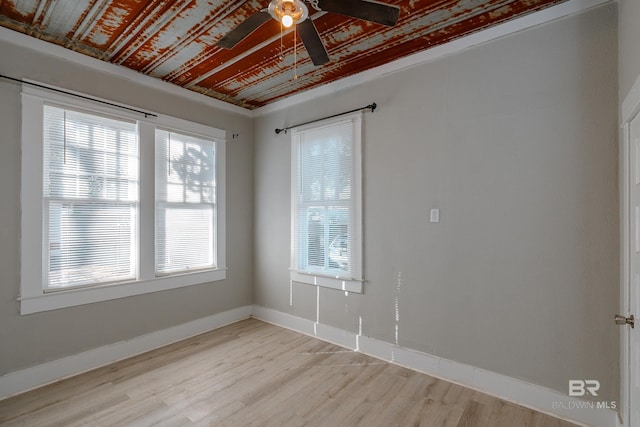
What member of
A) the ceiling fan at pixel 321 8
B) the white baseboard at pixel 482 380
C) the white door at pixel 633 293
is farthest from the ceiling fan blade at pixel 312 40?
the white baseboard at pixel 482 380

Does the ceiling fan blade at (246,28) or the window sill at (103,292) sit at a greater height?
the ceiling fan blade at (246,28)

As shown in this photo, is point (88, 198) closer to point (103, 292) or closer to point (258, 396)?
point (103, 292)

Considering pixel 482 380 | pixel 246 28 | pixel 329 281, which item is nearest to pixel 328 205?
pixel 329 281

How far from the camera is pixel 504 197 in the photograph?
244 centimetres

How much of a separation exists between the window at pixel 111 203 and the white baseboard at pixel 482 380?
186 centimetres

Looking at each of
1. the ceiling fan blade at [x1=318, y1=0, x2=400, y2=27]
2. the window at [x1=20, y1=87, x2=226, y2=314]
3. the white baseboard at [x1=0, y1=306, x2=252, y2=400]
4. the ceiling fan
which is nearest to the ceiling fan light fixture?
the ceiling fan

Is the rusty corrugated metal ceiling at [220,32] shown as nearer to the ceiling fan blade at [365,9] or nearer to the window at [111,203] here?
the window at [111,203]

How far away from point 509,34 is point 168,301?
4.10 metres

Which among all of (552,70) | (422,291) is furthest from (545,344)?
(552,70)

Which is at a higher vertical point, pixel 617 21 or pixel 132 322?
pixel 617 21

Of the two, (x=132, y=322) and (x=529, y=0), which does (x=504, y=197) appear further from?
(x=132, y=322)

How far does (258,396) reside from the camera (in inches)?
96.9

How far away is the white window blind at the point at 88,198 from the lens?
2.69 metres

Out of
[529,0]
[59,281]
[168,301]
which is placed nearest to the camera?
[529,0]
